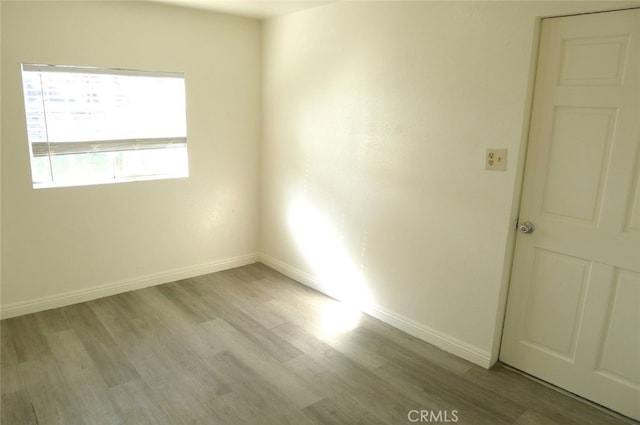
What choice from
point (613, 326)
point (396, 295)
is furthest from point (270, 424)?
point (613, 326)

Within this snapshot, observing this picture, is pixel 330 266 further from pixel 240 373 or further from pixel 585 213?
pixel 585 213

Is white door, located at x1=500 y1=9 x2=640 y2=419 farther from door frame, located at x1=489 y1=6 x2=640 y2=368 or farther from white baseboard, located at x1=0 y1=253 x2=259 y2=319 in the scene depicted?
white baseboard, located at x1=0 y1=253 x2=259 y2=319

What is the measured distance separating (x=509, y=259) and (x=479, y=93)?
3.35 feet

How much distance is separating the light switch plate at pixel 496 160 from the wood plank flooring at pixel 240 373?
4.17 ft

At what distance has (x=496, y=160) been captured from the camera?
247 cm

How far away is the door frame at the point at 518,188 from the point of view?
7.45 ft

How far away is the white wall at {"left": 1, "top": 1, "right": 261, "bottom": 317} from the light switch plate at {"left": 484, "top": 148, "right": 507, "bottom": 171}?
2.43m

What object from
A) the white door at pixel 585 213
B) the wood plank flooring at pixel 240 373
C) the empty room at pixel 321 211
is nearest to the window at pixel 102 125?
the empty room at pixel 321 211

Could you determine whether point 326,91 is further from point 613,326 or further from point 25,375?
point 25,375

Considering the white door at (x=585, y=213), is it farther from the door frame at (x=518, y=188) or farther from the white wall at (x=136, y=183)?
the white wall at (x=136, y=183)

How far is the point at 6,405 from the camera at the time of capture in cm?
223

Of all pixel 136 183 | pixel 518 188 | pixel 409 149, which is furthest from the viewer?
pixel 136 183

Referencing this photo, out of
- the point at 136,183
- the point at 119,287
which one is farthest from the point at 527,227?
the point at 119,287

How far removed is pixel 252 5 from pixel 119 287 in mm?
2610
